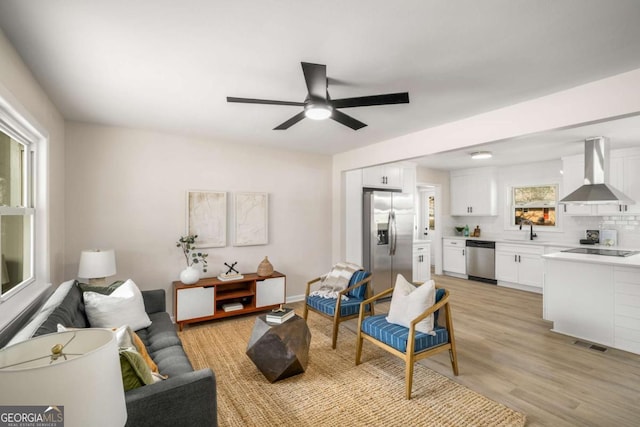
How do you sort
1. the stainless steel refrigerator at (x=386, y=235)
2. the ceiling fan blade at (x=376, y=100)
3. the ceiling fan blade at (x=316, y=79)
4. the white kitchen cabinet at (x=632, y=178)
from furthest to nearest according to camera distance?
the stainless steel refrigerator at (x=386, y=235), the white kitchen cabinet at (x=632, y=178), the ceiling fan blade at (x=376, y=100), the ceiling fan blade at (x=316, y=79)

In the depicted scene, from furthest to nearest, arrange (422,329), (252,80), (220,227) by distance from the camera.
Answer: (220,227) < (422,329) < (252,80)

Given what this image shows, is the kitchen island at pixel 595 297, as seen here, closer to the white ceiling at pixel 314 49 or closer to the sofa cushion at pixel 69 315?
the white ceiling at pixel 314 49

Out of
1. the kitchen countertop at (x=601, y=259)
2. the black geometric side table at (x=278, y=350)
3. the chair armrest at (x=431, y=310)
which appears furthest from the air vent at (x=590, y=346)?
the black geometric side table at (x=278, y=350)

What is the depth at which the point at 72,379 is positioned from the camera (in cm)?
76

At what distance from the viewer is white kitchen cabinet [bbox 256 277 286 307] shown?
14.0 feet

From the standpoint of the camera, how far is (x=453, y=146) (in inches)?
133

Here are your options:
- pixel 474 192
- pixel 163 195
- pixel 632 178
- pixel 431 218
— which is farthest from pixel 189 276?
pixel 632 178

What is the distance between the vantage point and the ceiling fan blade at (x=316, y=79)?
182cm

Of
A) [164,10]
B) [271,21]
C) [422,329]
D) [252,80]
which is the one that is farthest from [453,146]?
[164,10]

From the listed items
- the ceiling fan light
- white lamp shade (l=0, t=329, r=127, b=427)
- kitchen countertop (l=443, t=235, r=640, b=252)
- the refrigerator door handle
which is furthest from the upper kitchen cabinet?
white lamp shade (l=0, t=329, r=127, b=427)

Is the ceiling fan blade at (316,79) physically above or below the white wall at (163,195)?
above

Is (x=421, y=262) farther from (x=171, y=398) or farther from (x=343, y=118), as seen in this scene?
(x=171, y=398)

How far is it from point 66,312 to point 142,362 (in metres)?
0.83

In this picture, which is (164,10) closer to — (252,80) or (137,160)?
(252,80)
